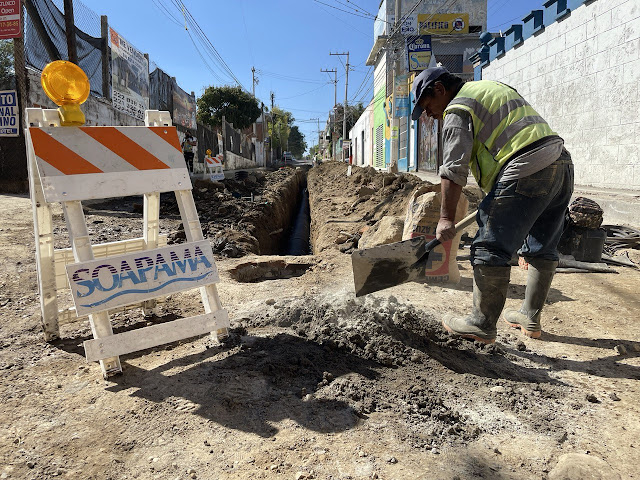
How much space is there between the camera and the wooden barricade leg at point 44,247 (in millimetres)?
2367

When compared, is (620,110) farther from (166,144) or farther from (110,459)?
(110,459)

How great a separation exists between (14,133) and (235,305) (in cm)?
1025

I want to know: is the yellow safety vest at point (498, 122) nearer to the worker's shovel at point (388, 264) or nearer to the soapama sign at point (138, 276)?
the worker's shovel at point (388, 264)

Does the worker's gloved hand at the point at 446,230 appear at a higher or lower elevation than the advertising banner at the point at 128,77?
lower

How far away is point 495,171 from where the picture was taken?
2.50 meters

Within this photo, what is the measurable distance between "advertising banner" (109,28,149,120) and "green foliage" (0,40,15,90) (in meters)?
3.79

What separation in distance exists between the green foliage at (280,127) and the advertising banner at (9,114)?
64486mm

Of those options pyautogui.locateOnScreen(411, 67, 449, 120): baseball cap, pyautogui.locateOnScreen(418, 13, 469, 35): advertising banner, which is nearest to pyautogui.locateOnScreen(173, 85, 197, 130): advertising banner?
pyautogui.locateOnScreen(418, 13, 469, 35): advertising banner

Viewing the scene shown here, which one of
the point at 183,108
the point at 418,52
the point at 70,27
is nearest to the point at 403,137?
the point at 418,52

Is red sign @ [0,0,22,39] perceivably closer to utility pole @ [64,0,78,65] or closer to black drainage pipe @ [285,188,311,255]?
utility pole @ [64,0,78,65]

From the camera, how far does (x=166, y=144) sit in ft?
8.11

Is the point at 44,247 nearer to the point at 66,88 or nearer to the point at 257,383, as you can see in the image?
the point at 66,88

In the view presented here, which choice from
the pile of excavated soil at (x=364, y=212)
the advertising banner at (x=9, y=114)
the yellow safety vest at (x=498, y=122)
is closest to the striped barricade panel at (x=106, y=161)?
the yellow safety vest at (x=498, y=122)

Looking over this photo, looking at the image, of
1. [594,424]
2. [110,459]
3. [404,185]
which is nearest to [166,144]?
[110,459]
